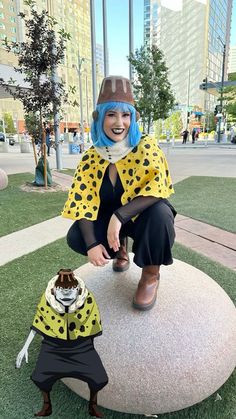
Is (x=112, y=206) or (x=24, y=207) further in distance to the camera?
(x=24, y=207)

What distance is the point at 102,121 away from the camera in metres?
1.91

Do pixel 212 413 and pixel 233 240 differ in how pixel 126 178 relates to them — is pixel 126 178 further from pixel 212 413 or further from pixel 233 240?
pixel 233 240

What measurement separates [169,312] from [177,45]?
107m

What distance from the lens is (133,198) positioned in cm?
186

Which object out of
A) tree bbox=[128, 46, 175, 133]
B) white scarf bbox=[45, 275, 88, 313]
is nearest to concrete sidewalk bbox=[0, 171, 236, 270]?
white scarf bbox=[45, 275, 88, 313]

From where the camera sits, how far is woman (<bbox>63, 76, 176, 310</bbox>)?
1.82 m

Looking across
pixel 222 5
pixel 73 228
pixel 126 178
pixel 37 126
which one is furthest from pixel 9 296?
pixel 222 5

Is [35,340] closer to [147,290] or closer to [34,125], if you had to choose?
[147,290]

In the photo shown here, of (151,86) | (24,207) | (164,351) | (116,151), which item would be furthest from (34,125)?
(151,86)

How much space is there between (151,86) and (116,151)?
15690 millimetres

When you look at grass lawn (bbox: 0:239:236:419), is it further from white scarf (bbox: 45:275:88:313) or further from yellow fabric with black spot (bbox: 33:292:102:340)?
white scarf (bbox: 45:275:88:313)

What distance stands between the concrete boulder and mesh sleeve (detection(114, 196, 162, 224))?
55cm

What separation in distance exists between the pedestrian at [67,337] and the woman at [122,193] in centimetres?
41

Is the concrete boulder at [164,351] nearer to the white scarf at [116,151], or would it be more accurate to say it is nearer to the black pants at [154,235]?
the black pants at [154,235]
